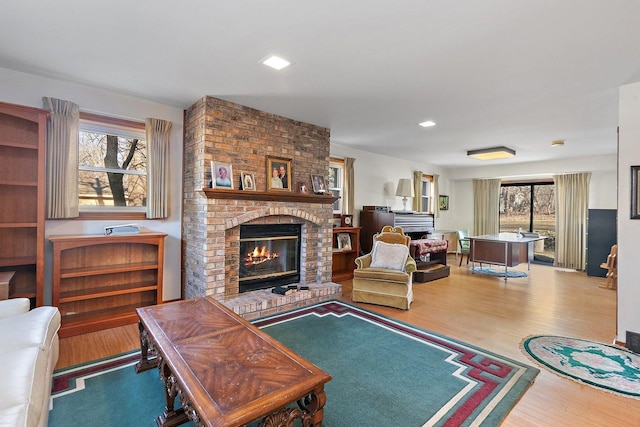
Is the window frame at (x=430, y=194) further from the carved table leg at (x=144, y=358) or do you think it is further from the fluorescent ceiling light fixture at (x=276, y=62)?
the carved table leg at (x=144, y=358)

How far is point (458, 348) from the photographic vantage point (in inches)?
112

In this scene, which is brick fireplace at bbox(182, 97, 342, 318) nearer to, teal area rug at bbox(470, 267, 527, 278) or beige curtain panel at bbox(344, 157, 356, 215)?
beige curtain panel at bbox(344, 157, 356, 215)

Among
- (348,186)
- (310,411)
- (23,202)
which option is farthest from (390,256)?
(23,202)

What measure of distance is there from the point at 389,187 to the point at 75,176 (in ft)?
18.2

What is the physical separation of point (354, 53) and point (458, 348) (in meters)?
2.72

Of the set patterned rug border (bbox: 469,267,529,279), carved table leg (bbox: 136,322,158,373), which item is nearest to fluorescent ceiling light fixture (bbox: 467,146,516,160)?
patterned rug border (bbox: 469,267,529,279)

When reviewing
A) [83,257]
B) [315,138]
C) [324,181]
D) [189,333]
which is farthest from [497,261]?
[83,257]

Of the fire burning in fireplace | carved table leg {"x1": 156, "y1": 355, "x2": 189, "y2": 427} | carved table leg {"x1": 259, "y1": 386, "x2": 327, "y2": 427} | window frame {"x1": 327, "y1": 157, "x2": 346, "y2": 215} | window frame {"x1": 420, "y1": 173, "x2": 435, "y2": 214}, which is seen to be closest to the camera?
carved table leg {"x1": 259, "y1": 386, "x2": 327, "y2": 427}

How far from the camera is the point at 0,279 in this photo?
2.59m

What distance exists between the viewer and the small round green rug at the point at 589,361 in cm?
232

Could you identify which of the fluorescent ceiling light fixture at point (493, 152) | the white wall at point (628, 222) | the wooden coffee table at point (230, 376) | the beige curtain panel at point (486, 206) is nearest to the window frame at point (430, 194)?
the beige curtain panel at point (486, 206)

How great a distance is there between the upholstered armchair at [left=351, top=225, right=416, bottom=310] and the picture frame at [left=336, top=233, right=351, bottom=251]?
104cm

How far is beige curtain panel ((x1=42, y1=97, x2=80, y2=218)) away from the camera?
10.0 ft

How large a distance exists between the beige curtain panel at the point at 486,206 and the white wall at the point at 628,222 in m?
5.45
